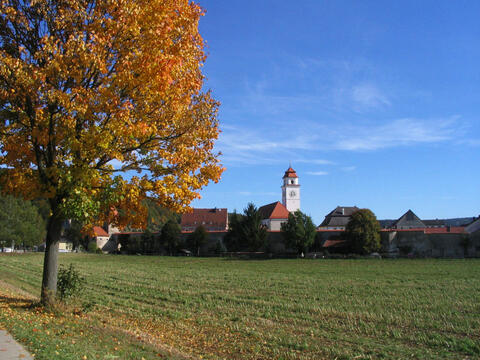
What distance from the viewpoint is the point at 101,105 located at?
8.93 metres

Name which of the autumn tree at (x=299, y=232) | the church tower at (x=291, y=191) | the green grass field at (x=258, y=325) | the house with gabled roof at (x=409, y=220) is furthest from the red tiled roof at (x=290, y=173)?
the green grass field at (x=258, y=325)

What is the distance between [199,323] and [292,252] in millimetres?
48082

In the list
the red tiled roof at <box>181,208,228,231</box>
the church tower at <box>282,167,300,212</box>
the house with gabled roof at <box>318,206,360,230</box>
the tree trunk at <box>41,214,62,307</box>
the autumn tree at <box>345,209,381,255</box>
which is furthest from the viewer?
the church tower at <box>282,167,300,212</box>

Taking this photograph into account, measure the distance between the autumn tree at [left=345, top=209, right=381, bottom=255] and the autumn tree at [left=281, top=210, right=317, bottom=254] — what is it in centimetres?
496

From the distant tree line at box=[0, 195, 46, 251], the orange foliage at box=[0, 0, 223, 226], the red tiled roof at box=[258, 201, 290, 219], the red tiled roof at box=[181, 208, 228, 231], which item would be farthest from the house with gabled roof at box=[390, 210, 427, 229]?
the orange foliage at box=[0, 0, 223, 226]

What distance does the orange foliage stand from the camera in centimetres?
895

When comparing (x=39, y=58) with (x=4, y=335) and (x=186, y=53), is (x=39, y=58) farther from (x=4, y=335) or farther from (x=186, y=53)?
(x=4, y=335)

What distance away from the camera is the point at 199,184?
10.3 m

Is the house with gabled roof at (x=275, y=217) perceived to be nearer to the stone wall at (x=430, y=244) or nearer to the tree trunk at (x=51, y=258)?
the stone wall at (x=430, y=244)

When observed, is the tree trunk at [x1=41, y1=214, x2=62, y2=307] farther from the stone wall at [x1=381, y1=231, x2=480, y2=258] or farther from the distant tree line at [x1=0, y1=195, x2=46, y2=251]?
the distant tree line at [x1=0, y1=195, x2=46, y2=251]

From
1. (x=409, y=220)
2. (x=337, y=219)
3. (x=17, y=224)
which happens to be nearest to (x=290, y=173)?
(x=337, y=219)

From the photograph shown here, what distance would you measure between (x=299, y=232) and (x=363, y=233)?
323 inches

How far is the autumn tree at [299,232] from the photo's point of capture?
2174 inches

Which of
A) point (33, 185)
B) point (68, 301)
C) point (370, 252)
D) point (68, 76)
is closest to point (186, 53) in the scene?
point (68, 76)
